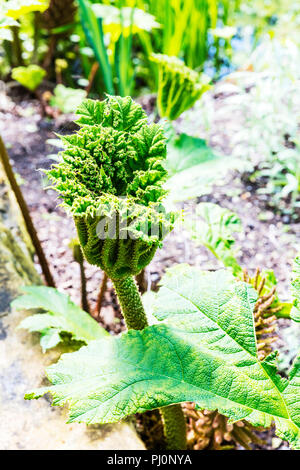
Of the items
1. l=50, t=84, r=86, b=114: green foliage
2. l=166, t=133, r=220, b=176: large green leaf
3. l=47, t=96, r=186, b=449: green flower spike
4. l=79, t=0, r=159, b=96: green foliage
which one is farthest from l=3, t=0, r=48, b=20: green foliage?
l=50, t=84, r=86, b=114: green foliage

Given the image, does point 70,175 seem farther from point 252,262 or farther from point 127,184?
point 252,262

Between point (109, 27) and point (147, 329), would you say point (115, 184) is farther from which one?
point (109, 27)

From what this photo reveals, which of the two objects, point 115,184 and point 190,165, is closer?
point 115,184

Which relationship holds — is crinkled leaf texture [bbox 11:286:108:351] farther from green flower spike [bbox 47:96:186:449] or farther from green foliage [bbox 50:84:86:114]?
green foliage [bbox 50:84:86:114]

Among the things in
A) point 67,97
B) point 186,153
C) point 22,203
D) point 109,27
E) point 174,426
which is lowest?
point 174,426

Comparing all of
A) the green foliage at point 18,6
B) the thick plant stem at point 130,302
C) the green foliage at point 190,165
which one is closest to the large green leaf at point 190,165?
the green foliage at point 190,165

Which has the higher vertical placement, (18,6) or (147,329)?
(18,6)

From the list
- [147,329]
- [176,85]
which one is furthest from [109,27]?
→ [147,329]
